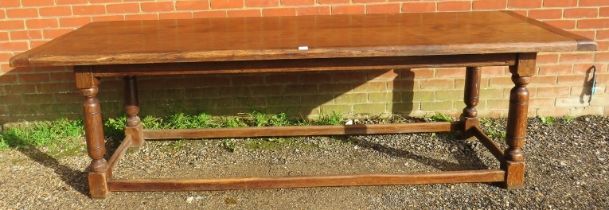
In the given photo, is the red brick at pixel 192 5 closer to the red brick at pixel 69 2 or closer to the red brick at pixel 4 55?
the red brick at pixel 69 2

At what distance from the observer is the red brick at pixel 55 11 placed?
396cm

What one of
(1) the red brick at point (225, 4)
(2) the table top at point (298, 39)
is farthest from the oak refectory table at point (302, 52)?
(1) the red brick at point (225, 4)

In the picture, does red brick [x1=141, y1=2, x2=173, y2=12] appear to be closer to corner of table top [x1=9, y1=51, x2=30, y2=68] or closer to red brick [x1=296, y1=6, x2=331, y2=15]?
red brick [x1=296, y1=6, x2=331, y2=15]

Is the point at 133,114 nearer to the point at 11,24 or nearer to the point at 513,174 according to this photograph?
the point at 11,24

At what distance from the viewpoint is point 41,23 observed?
3986 mm

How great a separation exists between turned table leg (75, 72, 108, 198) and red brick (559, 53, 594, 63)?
3.28m

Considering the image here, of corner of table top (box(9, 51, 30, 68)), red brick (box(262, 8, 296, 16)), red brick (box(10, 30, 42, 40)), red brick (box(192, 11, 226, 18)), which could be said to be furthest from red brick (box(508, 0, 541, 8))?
red brick (box(10, 30, 42, 40))

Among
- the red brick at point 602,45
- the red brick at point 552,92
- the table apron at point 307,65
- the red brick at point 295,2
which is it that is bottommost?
the red brick at point 552,92

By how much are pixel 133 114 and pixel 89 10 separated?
815 mm

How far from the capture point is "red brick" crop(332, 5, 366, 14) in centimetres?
400

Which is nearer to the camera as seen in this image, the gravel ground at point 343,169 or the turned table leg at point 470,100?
the gravel ground at point 343,169

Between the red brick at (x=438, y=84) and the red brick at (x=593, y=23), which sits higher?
the red brick at (x=593, y=23)

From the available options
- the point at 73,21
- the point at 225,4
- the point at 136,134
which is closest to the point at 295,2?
the point at 225,4

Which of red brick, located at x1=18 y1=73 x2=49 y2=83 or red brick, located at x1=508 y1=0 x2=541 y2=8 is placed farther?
red brick, located at x1=18 y1=73 x2=49 y2=83
